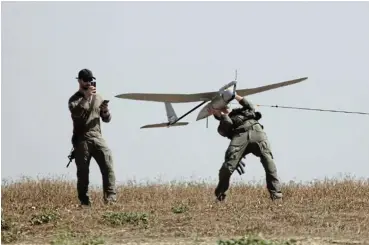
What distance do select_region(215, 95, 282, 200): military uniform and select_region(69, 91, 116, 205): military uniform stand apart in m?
1.81

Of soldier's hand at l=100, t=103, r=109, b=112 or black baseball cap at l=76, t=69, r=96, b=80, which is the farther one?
soldier's hand at l=100, t=103, r=109, b=112

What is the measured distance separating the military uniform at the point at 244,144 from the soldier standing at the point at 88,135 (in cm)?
181

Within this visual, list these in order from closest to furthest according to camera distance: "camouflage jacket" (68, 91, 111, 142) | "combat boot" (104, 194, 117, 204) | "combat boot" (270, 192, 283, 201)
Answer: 1. "camouflage jacket" (68, 91, 111, 142)
2. "combat boot" (104, 194, 117, 204)
3. "combat boot" (270, 192, 283, 201)

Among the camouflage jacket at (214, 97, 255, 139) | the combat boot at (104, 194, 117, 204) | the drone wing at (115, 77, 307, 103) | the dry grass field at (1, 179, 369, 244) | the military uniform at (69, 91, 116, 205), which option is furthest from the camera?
the drone wing at (115, 77, 307, 103)

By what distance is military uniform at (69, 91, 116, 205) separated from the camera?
12594 mm

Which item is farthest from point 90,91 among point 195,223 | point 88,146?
point 195,223

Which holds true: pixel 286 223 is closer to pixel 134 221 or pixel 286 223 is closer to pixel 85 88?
pixel 134 221

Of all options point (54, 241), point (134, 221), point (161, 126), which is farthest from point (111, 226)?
point (161, 126)

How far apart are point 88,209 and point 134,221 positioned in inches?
64.5

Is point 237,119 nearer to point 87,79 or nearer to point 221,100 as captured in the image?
point 221,100

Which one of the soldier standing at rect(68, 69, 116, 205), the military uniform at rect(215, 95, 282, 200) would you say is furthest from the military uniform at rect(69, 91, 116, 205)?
the military uniform at rect(215, 95, 282, 200)

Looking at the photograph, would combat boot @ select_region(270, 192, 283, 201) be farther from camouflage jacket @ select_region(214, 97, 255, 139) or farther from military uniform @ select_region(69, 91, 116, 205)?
military uniform @ select_region(69, 91, 116, 205)

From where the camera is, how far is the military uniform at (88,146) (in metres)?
12.6

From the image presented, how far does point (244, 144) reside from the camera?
13.3 metres
